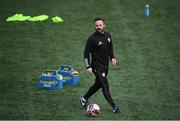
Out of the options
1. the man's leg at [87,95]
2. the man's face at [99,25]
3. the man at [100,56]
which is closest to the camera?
the man's face at [99,25]

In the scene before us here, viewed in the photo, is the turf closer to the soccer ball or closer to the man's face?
the soccer ball

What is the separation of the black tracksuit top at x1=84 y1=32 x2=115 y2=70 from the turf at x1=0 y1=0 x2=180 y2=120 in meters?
1.17

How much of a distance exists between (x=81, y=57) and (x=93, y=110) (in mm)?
4262

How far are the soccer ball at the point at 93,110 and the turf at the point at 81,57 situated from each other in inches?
5.2

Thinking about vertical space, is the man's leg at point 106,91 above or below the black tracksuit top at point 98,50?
below

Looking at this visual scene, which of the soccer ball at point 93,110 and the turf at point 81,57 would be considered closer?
the soccer ball at point 93,110

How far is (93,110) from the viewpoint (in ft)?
40.9

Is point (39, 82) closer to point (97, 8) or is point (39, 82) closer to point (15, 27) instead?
point (15, 27)

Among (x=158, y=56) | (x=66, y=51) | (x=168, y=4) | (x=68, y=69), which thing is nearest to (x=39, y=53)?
(x=66, y=51)

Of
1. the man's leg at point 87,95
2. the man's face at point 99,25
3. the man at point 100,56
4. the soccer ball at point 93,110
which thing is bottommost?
the soccer ball at point 93,110

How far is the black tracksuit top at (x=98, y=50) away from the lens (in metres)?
12.6

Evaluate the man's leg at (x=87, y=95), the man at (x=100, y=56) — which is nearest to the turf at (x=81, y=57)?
the man's leg at (x=87, y=95)

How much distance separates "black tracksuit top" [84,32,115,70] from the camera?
12594 millimetres

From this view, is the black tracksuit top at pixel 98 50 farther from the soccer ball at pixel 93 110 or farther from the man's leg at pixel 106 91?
the soccer ball at pixel 93 110
